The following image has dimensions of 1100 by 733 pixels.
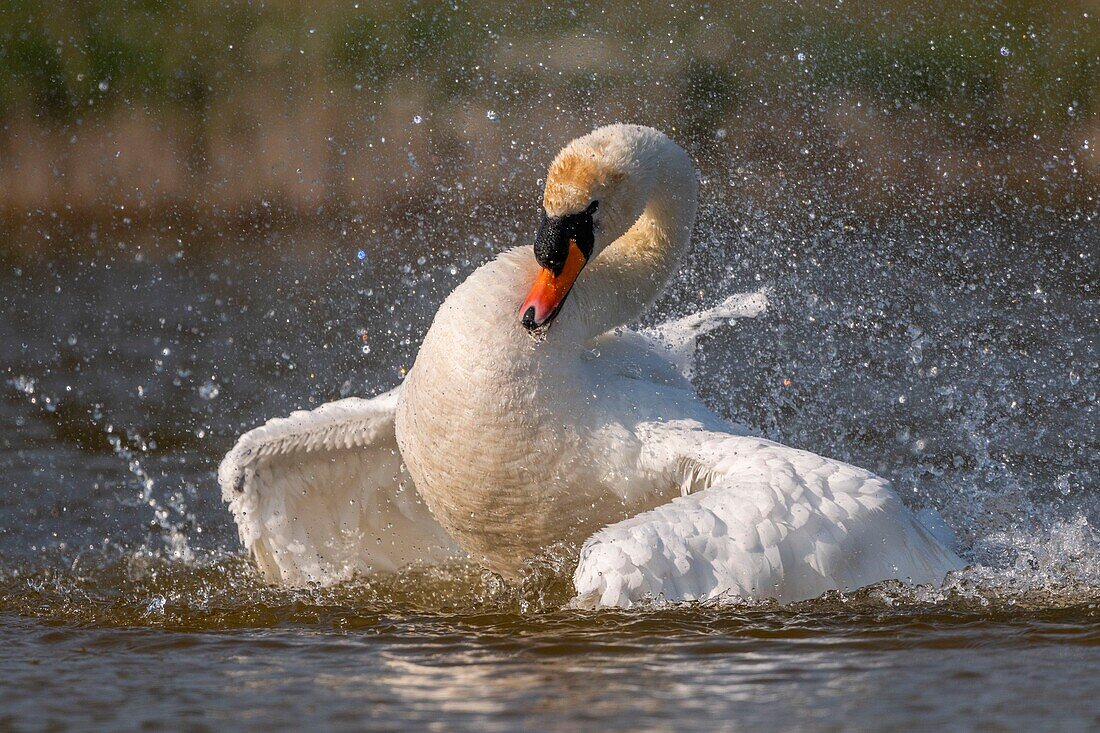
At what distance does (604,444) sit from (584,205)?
95cm

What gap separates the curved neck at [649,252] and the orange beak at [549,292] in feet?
0.75

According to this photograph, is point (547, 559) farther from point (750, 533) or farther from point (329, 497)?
point (329, 497)

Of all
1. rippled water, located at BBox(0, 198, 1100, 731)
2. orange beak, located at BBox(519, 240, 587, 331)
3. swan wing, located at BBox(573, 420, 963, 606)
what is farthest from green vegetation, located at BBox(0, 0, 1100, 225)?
swan wing, located at BBox(573, 420, 963, 606)

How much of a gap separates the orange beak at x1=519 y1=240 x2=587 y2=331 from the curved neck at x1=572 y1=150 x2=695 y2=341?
0.75 feet

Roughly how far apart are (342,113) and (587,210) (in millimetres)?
9253

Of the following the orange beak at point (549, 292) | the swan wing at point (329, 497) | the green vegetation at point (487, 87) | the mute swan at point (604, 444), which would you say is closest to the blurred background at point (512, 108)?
the green vegetation at point (487, 87)

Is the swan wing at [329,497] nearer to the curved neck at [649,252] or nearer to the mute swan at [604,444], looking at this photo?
the mute swan at [604,444]

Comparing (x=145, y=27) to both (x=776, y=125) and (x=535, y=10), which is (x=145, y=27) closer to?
(x=535, y=10)

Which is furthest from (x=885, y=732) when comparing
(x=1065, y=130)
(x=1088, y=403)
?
(x=1065, y=130)

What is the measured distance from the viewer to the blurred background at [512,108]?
13.8 m

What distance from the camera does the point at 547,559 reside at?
563 cm

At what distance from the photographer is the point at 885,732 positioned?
4133mm

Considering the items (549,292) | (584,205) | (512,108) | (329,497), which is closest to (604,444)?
(549,292)

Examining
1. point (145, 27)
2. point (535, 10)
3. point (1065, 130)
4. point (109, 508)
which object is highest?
point (145, 27)
